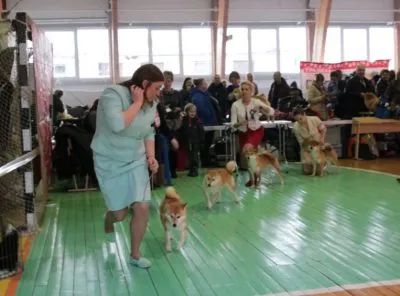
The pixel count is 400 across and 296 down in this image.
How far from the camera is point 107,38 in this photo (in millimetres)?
17031

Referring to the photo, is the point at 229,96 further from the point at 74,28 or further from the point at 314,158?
the point at 74,28

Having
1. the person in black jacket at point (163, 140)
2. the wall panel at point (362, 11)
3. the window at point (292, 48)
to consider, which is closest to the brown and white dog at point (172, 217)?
the person in black jacket at point (163, 140)

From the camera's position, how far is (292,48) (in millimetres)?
18281

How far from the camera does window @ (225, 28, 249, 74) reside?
58.4 ft

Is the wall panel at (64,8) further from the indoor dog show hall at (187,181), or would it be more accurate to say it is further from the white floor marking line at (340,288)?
the white floor marking line at (340,288)

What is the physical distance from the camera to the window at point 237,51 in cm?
1780

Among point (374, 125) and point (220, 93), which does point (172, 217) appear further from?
point (220, 93)

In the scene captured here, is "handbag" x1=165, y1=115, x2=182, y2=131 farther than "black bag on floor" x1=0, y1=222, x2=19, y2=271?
Yes

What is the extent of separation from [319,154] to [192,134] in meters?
2.07

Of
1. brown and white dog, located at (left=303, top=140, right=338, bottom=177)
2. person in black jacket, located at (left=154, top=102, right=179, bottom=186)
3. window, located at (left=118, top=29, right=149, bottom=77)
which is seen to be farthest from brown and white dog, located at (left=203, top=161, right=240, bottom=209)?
window, located at (left=118, top=29, right=149, bottom=77)

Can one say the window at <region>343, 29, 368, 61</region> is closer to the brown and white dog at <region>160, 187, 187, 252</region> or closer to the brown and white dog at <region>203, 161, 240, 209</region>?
the brown and white dog at <region>203, 161, 240, 209</region>

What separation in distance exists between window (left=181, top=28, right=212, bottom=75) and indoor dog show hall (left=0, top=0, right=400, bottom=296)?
3.49ft

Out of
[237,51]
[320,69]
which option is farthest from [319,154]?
[237,51]

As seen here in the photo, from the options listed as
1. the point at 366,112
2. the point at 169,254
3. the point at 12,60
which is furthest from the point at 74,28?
the point at 169,254
